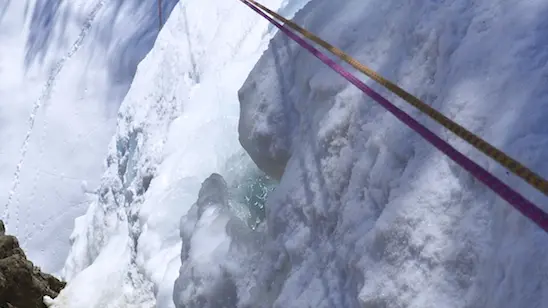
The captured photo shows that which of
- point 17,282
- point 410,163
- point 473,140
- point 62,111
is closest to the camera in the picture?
point 473,140

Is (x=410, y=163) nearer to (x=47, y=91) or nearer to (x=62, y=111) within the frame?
(x=62, y=111)

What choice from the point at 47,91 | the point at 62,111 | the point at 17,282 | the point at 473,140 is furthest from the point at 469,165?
the point at 47,91

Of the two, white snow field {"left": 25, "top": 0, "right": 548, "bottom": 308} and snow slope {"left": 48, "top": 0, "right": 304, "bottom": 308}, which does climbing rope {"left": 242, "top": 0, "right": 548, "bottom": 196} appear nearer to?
white snow field {"left": 25, "top": 0, "right": 548, "bottom": 308}

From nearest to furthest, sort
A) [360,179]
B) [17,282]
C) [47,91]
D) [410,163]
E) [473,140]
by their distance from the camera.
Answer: [473,140] → [410,163] → [360,179] → [17,282] → [47,91]

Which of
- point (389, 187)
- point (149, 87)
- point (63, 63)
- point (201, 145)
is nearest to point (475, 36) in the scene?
point (389, 187)

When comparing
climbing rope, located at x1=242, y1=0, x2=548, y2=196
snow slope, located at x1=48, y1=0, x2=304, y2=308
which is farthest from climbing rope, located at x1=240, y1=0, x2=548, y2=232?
snow slope, located at x1=48, y1=0, x2=304, y2=308

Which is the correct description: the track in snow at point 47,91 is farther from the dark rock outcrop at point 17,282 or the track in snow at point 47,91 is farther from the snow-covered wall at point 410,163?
the snow-covered wall at point 410,163

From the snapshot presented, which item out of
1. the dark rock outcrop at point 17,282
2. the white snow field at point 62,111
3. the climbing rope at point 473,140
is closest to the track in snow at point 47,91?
the white snow field at point 62,111

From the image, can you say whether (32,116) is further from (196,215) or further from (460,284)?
(460,284)
